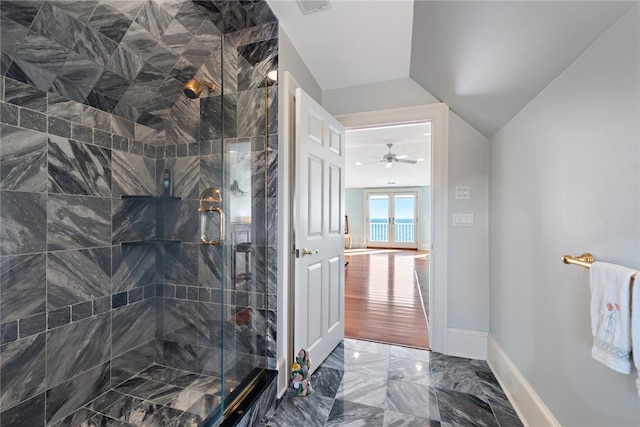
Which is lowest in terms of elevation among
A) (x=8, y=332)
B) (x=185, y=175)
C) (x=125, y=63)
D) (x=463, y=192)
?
(x=8, y=332)

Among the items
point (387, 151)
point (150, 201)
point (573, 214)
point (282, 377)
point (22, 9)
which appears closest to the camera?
point (573, 214)

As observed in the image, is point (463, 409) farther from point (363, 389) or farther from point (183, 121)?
point (183, 121)

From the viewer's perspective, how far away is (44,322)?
61.6 inches

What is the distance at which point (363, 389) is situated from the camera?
1.88 m

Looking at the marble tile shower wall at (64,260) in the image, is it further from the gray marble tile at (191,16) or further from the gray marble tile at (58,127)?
the gray marble tile at (191,16)

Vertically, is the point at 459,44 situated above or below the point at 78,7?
below

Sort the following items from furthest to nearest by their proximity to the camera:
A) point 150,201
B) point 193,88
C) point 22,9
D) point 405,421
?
point 150,201 → point 193,88 → point 405,421 → point 22,9

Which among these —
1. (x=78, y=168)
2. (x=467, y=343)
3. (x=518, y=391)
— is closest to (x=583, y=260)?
(x=518, y=391)

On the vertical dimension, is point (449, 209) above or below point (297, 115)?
below

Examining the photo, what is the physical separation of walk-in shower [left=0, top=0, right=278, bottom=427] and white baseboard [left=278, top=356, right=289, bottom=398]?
8 cm

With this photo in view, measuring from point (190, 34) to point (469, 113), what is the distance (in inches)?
82.0

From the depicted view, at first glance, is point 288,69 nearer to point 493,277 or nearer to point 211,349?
point 211,349

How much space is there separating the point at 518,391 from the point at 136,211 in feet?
9.36

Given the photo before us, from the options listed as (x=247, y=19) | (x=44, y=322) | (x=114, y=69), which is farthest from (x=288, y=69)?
(x=44, y=322)
